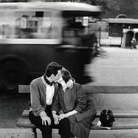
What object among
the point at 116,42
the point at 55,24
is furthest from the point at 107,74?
the point at 116,42

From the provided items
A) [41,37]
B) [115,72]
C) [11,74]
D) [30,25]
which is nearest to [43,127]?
[41,37]

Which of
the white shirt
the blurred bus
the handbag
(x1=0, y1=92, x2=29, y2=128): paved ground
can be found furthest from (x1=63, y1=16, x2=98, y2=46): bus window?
the handbag

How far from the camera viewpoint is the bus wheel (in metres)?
7.46

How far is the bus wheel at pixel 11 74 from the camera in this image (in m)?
7.46

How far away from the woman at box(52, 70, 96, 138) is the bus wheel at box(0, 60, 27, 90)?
3.54m

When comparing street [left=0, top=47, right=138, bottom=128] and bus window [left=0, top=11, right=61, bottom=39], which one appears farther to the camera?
bus window [left=0, top=11, right=61, bottom=39]

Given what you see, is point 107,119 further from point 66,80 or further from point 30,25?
point 30,25

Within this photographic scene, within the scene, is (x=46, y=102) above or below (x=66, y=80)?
below

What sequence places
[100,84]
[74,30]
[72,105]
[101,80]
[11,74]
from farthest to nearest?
[101,80]
[100,84]
[11,74]
[74,30]
[72,105]

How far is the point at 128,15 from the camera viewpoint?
35469mm

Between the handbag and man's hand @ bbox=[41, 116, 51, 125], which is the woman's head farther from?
the handbag

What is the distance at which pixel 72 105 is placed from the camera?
4051 millimetres

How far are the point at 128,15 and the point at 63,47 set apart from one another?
97.7 ft

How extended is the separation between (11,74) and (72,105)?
3877mm
